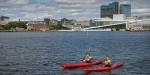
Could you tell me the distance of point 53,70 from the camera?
4391cm

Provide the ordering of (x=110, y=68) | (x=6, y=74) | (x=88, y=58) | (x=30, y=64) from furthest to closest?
(x=30, y=64)
(x=88, y=58)
(x=110, y=68)
(x=6, y=74)

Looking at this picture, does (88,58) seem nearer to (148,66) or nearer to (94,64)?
(94,64)

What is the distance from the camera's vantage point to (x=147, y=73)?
42.2 meters

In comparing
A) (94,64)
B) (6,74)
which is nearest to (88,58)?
(94,64)

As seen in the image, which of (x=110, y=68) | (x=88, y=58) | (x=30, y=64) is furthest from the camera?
(x=30, y=64)

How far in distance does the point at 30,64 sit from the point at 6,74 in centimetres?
912

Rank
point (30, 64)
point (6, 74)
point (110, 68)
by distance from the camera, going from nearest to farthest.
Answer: point (6, 74)
point (110, 68)
point (30, 64)

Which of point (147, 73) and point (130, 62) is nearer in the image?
point (147, 73)

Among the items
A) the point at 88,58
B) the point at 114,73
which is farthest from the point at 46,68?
the point at 114,73

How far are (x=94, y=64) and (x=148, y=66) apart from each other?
6570 millimetres

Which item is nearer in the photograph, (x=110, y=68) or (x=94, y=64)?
(x=110, y=68)

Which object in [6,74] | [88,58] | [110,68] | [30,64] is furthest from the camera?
[30,64]

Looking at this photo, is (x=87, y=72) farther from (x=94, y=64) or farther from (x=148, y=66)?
(x=148, y=66)

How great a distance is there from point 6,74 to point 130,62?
1870cm
